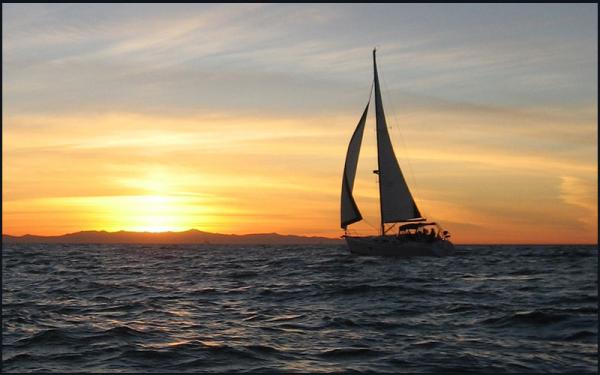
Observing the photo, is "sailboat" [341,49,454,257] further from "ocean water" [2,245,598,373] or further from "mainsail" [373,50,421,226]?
"ocean water" [2,245,598,373]

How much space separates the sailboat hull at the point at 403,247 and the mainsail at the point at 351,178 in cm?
321

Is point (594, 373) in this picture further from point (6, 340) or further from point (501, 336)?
point (6, 340)

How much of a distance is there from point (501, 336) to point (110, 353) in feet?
30.3

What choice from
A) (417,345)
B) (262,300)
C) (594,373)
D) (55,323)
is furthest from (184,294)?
(594,373)

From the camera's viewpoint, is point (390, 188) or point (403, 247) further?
point (390, 188)

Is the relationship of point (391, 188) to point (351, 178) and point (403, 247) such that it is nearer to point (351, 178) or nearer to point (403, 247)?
point (351, 178)

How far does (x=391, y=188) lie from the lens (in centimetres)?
5725

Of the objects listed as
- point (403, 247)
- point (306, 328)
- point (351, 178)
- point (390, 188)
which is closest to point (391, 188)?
point (390, 188)

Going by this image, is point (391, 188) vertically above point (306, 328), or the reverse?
point (391, 188)

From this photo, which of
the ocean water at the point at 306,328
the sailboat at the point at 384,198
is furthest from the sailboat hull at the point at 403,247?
the ocean water at the point at 306,328

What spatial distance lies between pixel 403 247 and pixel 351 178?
29.7ft

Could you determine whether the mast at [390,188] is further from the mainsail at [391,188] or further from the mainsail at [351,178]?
the mainsail at [351,178]

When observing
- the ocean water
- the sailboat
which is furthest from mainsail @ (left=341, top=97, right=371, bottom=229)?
the ocean water

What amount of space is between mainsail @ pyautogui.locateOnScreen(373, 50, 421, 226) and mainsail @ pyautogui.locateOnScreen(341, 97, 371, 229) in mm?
2273
